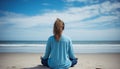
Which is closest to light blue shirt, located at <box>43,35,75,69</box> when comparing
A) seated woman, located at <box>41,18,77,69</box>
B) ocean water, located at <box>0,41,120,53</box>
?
seated woman, located at <box>41,18,77,69</box>

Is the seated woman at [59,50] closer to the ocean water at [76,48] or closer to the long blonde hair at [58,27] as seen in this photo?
the long blonde hair at [58,27]

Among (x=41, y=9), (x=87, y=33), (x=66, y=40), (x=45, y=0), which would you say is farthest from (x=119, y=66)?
(x=41, y=9)

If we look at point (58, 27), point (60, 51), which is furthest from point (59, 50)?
point (58, 27)

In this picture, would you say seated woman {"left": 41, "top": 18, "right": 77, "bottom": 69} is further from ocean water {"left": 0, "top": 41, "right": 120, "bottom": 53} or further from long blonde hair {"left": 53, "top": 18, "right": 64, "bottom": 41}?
ocean water {"left": 0, "top": 41, "right": 120, "bottom": 53}

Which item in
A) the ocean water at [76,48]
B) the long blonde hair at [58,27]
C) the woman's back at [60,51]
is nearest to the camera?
the long blonde hair at [58,27]

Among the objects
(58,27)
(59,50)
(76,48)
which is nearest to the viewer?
(58,27)

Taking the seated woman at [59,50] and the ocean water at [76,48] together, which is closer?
the seated woman at [59,50]

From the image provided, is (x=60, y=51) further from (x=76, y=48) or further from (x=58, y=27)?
(x=76, y=48)

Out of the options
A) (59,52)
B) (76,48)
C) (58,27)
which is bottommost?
(76,48)

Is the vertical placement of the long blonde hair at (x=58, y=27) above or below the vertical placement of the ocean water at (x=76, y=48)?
above

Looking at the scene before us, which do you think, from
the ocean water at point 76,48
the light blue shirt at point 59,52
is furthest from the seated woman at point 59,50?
the ocean water at point 76,48

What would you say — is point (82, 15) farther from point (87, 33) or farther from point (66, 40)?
point (66, 40)

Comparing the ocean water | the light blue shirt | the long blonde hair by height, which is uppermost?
the long blonde hair

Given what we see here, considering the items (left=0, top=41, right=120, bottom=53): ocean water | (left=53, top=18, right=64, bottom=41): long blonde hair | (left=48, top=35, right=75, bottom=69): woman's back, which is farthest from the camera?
(left=0, top=41, right=120, bottom=53): ocean water
